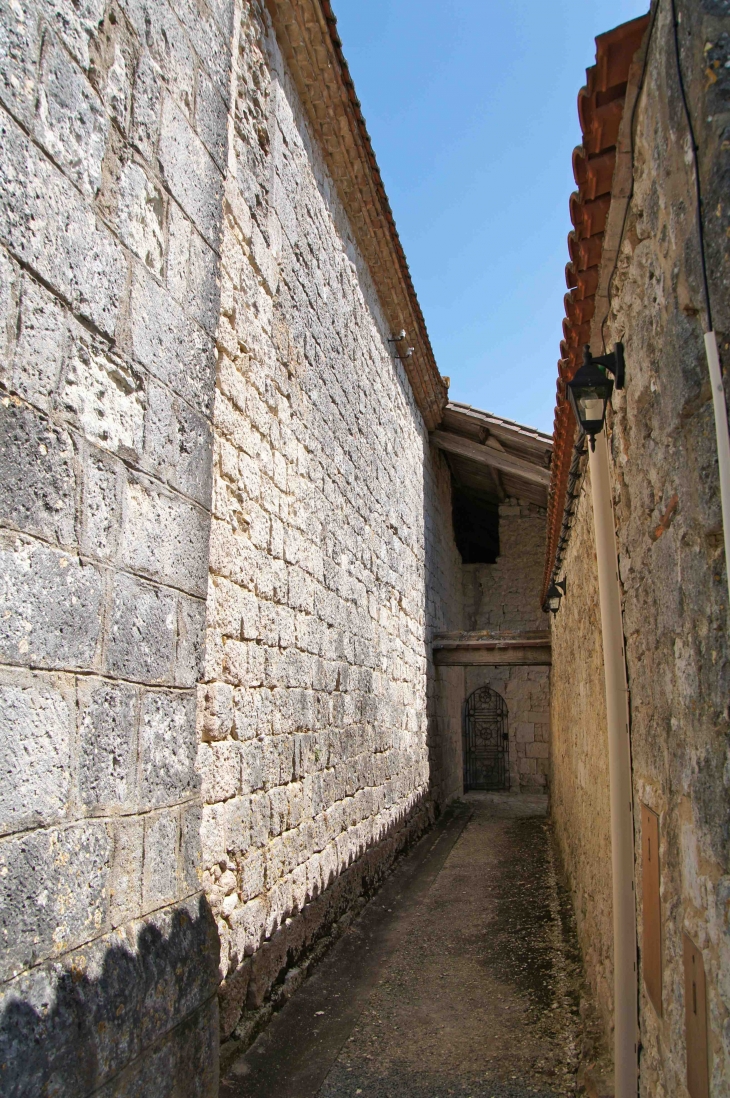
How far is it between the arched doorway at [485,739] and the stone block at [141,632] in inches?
469

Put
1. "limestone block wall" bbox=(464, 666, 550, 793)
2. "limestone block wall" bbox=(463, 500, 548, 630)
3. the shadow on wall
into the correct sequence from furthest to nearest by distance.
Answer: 1. "limestone block wall" bbox=(463, 500, 548, 630)
2. "limestone block wall" bbox=(464, 666, 550, 793)
3. the shadow on wall

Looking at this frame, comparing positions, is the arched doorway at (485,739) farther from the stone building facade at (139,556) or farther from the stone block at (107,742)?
the stone block at (107,742)

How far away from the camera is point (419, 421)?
9203 millimetres

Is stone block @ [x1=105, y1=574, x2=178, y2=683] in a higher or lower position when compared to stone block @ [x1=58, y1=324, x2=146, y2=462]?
lower

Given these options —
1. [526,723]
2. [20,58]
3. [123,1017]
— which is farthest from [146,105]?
[526,723]

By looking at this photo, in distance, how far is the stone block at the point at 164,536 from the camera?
175cm

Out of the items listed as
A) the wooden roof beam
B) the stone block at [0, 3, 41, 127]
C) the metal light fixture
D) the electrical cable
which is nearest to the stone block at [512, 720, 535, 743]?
the wooden roof beam

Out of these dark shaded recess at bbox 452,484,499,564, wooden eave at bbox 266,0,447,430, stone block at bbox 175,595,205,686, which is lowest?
stone block at bbox 175,595,205,686

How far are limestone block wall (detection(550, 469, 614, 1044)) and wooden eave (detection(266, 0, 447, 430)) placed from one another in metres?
2.84

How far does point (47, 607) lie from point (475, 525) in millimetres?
13136

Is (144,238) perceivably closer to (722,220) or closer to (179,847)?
(722,220)

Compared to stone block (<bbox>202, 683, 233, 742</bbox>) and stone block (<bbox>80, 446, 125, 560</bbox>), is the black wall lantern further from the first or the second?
stone block (<bbox>202, 683, 233, 742</bbox>)

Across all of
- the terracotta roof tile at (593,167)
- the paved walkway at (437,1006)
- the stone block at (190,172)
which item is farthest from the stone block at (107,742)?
the paved walkway at (437,1006)

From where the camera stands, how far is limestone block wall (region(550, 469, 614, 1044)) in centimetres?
298
